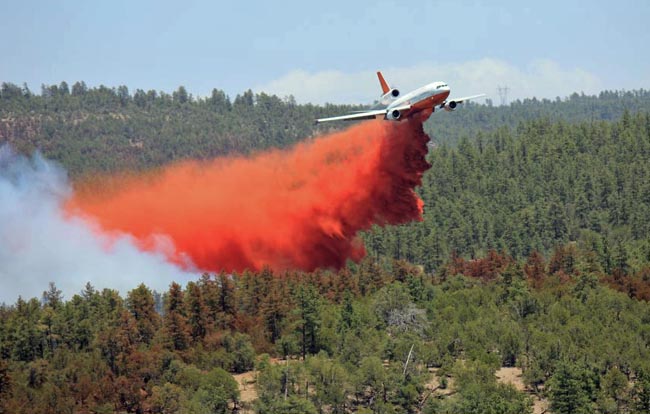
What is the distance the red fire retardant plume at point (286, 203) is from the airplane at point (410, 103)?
274cm

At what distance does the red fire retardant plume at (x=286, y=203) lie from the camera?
99.0 metres

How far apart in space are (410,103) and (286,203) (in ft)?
90.8

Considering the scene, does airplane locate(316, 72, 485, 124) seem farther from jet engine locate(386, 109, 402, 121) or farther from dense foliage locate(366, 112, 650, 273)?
dense foliage locate(366, 112, 650, 273)

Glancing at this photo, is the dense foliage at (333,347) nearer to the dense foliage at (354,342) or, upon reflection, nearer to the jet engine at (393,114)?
the dense foliage at (354,342)

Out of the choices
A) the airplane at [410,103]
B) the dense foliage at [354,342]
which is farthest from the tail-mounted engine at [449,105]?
the dense foliage at [354,342]

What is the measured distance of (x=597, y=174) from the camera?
630 feet

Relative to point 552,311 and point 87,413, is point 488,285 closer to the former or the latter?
point 552,311

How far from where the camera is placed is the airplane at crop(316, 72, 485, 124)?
85438 millimetres

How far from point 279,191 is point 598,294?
32.8 meters

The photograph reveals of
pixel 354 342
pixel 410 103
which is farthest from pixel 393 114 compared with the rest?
pixel 354 342

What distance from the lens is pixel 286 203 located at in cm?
11112

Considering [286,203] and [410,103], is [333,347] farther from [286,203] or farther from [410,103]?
[410,103]

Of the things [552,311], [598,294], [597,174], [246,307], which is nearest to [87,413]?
[246,307]

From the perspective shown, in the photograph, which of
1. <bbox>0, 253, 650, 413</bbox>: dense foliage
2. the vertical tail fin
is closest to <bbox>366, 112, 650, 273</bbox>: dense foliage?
<bbox>0, 253, 650, 413</bbox>: dense foliage
